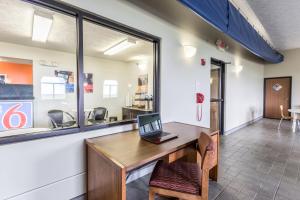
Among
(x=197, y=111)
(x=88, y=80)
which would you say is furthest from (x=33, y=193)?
(x=88, y=80)

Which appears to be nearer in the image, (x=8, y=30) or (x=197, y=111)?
(x=8, y=30)

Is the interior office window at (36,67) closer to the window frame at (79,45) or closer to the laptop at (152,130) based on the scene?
the window frame at (79,45)

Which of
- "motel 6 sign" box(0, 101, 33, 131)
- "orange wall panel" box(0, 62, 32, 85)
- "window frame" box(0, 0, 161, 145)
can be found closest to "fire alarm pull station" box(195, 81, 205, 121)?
"window frame" box(0, 0, 161, 145)

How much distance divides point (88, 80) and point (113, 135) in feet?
12.2

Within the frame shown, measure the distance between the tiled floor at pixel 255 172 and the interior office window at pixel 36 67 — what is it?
1662 millimetres

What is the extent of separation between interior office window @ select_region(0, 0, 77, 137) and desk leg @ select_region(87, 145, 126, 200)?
0.77 m

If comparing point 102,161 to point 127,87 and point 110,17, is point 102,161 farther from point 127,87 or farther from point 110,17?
point 127,87

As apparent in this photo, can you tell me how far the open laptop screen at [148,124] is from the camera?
1852mm

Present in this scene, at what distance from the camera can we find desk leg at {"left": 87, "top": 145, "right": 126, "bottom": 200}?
114 cm

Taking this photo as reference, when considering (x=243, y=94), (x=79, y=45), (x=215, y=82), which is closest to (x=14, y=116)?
(x=79, y=45)

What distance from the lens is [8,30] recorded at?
306cm

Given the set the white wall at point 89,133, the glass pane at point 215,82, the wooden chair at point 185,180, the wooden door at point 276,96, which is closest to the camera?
the wooden chair at point 185,180

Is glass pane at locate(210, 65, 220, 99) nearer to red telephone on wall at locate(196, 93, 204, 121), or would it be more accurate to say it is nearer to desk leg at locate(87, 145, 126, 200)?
red telephone on wall at locate(196, 93, 204, 121)

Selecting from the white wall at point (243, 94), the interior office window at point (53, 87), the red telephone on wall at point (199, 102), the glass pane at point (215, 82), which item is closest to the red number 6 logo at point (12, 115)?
the interior office window at point (53, 87)
